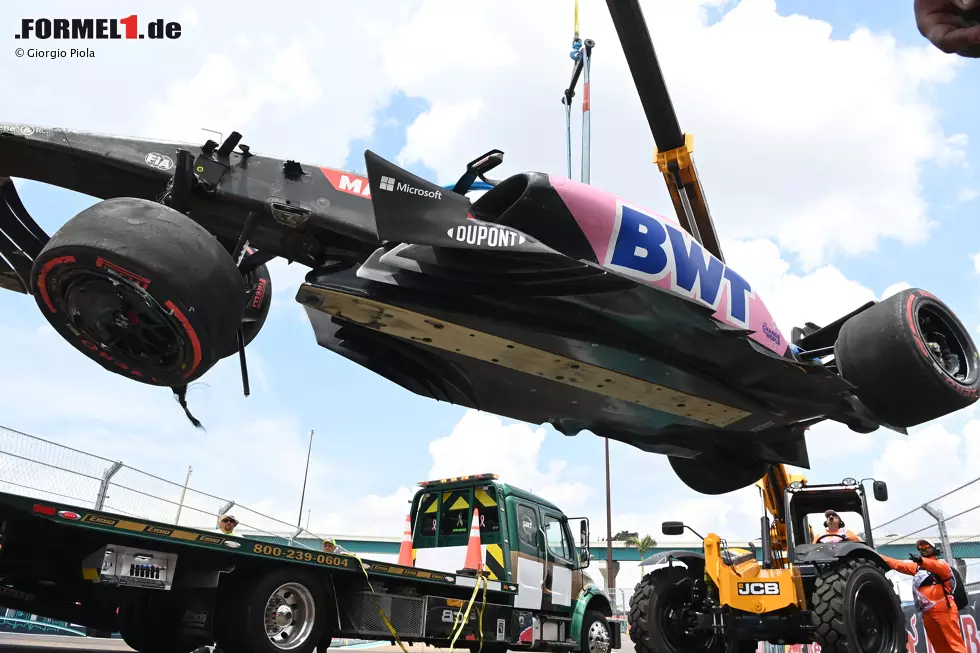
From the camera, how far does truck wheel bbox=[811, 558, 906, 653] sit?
6680mm

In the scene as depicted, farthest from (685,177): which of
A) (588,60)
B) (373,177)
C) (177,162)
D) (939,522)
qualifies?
(939,522)

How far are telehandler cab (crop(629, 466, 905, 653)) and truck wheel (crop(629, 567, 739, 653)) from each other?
0.01 metres

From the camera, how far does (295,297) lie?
4.80 m

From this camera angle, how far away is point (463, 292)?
4.90m

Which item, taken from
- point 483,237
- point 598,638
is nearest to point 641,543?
point 598,638

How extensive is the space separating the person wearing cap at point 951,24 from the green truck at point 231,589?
537 centimetres

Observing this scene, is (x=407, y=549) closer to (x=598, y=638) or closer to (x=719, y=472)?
(x=598, y=638)

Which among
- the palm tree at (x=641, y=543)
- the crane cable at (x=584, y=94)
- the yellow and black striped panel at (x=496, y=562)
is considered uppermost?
the palm tree at (x=641, y=543)

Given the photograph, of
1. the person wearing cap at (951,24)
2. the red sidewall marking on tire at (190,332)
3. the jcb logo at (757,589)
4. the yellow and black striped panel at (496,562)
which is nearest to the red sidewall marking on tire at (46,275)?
the red sidewall marking on tire at (190,332)

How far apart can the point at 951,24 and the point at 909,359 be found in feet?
16.0

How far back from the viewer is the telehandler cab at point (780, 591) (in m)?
6.94

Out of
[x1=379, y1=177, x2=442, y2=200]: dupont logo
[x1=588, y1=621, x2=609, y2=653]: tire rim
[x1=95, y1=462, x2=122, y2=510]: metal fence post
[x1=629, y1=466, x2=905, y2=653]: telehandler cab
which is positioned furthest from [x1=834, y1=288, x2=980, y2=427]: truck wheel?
[x1=95, y1=462, x2=122, y2=510]: metal fence post

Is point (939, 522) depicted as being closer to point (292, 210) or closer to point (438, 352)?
point (438, 352)

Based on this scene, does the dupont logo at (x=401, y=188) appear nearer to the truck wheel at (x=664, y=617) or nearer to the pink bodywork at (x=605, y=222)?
the pink bodywork at (x=605, y=222)
